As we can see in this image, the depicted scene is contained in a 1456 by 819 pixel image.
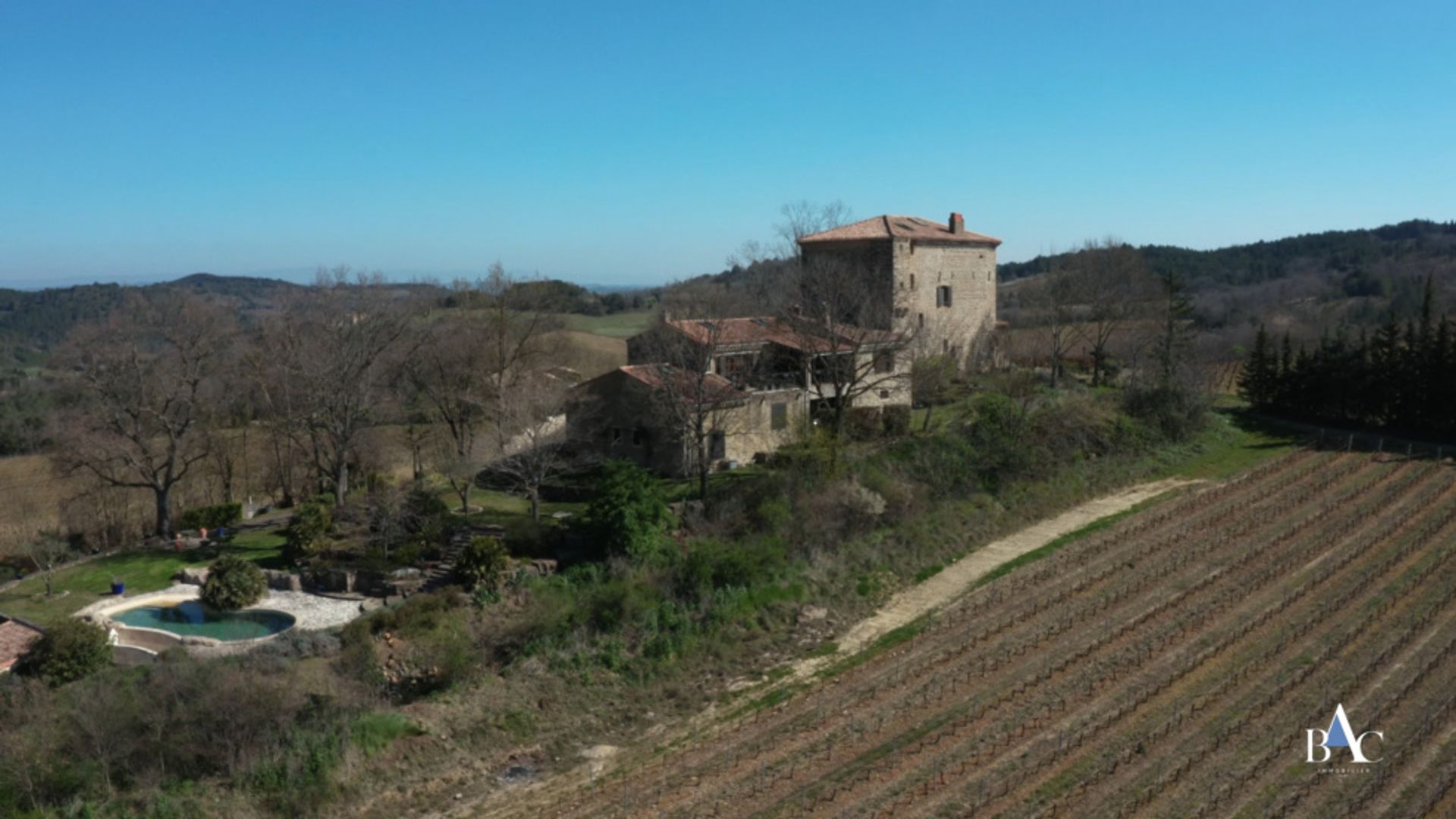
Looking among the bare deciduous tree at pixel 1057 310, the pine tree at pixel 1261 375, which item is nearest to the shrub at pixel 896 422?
the bare deciduous tree at pixel 1057 310

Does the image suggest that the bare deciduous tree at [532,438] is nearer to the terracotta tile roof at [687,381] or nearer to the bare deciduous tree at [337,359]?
the terracotta tile roof at [687,381]

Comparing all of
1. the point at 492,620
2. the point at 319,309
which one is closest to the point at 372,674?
the point at 492,620

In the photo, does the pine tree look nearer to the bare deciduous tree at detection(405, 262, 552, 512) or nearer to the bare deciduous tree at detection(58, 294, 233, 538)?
the bare deciduous tree at detection(405, 262, 552, 512)

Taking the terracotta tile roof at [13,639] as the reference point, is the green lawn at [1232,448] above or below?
above

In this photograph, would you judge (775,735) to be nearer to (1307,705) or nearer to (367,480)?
(1307,705)

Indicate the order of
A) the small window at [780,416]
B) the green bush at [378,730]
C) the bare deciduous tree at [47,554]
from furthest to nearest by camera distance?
1. the small window at [780,416]
2. the bare deciduous tree at [47,554]
3. the green bush at [378,730]

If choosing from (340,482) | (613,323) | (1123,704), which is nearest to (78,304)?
(613,323)
